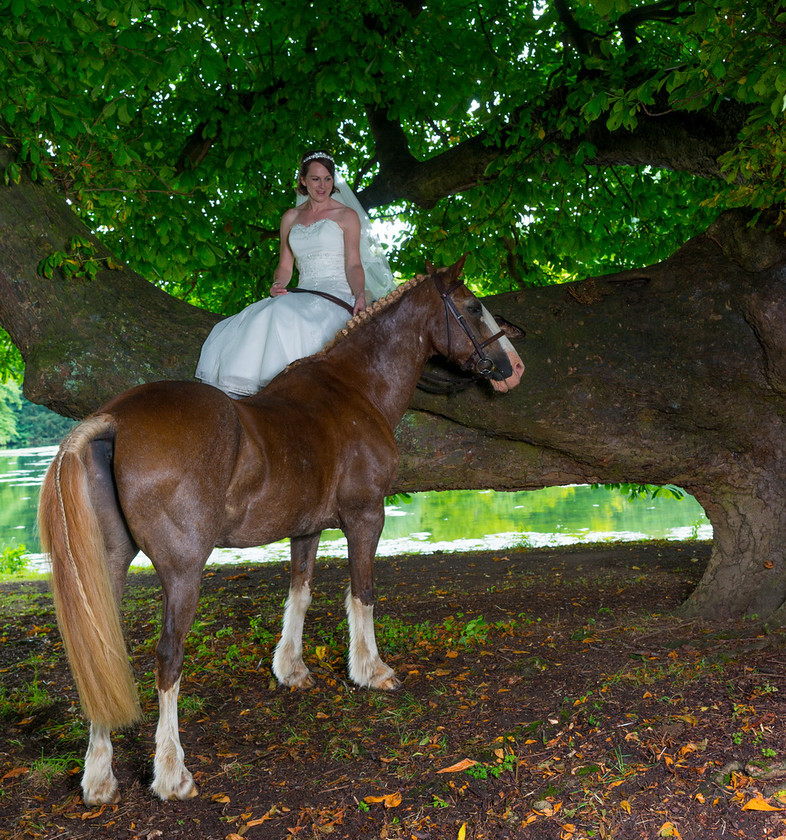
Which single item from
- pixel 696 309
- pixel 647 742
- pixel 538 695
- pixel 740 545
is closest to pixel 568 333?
pixel 696 309

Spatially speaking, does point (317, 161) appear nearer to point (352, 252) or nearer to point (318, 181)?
point (318, 181)

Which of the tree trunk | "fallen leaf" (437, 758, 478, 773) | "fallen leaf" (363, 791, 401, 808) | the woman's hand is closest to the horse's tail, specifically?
"fallen leaf" (363, 791, 401, 808)

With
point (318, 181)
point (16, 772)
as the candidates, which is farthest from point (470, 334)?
point (16, 772)

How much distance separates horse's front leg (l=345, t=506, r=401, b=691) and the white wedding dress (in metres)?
1.24

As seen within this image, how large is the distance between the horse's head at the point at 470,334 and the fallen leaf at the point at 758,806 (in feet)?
10.3

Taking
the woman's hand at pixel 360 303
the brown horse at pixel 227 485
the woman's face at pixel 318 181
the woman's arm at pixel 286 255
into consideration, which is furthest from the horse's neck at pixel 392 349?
the woman's face at pixel 318 181

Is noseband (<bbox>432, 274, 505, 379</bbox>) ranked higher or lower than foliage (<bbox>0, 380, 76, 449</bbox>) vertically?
higher

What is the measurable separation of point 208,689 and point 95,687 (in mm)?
1893

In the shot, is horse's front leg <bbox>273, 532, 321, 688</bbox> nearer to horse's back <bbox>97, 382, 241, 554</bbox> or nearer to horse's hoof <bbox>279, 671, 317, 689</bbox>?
horse's hoof <bbox>279, 671, 317, 689</bbox>

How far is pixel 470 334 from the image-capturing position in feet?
18.2

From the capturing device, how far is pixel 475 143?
9.23 metres

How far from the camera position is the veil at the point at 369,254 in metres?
6.32

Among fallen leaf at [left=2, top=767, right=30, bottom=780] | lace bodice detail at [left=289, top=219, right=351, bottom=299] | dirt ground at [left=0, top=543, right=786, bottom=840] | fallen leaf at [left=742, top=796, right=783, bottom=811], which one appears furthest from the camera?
lace bodice detail at [left=289, top=219, right=351, bottom=299]

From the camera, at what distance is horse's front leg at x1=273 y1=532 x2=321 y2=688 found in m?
5.39
